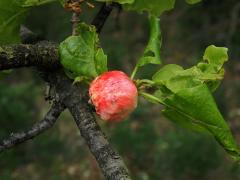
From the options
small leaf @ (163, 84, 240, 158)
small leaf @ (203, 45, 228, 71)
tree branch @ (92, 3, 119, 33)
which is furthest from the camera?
tree branch @ (92, 3, 119, 33)

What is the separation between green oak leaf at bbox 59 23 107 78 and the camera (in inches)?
37.1

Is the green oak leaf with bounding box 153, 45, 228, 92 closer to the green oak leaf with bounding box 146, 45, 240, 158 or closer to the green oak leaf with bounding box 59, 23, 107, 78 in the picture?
the green oak leaf with bounding box 146, 45, 240, 158

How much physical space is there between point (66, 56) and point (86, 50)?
4 centimetres

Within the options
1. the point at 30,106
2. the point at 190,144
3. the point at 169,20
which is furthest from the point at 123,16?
the point at 190,144

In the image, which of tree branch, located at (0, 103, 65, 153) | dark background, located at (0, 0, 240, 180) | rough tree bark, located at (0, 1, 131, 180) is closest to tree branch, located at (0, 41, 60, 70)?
rough tree bark, located at (0, 1, 131, 180)

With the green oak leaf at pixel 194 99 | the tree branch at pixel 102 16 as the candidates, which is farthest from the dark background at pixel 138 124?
the green oak leaf at pixel 194 99

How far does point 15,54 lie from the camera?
0.89 meters

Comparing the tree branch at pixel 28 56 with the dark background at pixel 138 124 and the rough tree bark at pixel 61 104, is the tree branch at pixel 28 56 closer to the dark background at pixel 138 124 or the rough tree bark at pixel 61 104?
the rough tree bark at pixel 61 104

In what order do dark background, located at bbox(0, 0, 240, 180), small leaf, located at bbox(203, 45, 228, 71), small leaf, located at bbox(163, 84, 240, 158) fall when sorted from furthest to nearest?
dark background, located at bbox(0, 0, 240, 180) < small leaf, located at bbox(203, 45, 228, 71) < small leaf, located at bbox(163, 84, 240, 158)

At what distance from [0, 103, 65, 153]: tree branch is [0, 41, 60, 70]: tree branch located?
102 millimetres

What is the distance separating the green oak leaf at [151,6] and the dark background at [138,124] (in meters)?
1.97

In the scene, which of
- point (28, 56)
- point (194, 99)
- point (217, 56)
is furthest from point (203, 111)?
point (28, 56)

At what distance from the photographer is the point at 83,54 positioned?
968mm

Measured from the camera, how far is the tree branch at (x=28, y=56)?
34.4 inches
